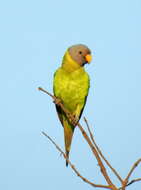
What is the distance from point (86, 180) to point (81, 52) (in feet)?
15.7

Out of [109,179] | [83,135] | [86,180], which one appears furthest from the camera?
[83,135]

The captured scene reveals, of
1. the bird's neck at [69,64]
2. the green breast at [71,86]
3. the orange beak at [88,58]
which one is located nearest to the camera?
the green breast at [71,86]

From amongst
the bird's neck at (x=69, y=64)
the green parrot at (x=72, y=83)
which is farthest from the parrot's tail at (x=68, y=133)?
the bird's neck at (x=69, y=64)

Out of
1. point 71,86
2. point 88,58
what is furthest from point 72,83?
point 88,58

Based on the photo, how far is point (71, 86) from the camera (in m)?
6.58

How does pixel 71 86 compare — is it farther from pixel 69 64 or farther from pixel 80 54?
pixel 80 54

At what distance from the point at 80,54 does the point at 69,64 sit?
0.36 metres

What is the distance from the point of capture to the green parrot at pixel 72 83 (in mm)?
6605

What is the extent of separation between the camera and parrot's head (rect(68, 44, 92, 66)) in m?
6.90

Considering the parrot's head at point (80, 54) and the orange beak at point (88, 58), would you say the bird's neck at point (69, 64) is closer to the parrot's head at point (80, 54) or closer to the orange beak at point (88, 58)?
the parrot's head at point (80, 54)

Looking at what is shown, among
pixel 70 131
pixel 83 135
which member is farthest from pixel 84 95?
pixel 83 135

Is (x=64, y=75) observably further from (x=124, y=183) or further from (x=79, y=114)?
(x=124, y=183)

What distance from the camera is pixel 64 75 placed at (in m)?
6.65

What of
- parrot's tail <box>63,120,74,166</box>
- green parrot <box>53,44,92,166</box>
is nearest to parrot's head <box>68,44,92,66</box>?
green parrot <box>53,44,92,166</box>
